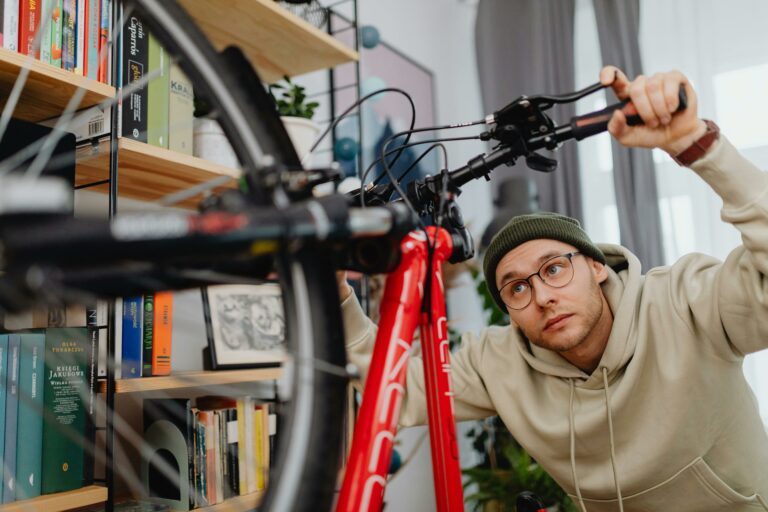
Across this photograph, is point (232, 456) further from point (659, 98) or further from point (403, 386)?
point (659, 98)

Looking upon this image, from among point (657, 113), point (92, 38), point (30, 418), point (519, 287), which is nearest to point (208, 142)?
point (92, 38)

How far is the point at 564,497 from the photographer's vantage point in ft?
6.60

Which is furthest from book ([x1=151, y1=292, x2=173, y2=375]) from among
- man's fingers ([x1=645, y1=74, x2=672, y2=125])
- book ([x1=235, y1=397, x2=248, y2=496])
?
man's fingers ([x1=645, y1=74, x2=672, y2=125])

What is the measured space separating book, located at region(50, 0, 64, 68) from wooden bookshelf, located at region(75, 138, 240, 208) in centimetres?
17

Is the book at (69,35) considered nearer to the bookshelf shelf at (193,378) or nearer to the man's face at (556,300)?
the bookshelf shelf at (193,378)

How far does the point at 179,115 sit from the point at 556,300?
3.09 ft

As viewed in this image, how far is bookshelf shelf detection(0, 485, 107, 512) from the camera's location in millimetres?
954

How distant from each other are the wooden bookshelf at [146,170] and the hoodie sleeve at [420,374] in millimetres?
428

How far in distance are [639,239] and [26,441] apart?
2194 mm

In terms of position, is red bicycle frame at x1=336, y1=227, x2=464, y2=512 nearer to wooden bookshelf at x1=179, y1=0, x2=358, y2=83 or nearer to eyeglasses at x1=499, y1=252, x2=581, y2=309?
eyeglasses at x1=499, y1=252, x2=581, y2=309

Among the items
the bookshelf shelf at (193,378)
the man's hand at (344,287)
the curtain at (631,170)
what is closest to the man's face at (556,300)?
the man's hand at (344,287)

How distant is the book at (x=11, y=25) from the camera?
3.32 ft

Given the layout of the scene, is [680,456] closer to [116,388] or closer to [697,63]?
[116,388]

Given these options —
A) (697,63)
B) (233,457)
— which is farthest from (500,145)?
(697,63)
